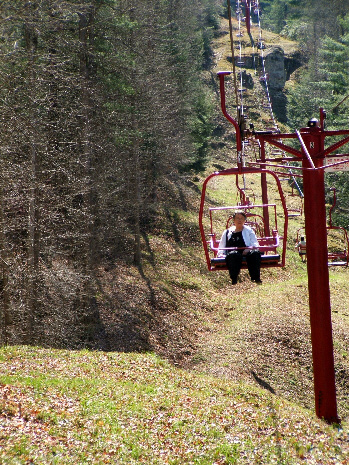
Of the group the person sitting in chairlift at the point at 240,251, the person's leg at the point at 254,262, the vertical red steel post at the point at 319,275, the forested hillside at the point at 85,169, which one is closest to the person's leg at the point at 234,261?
the person sitting in chairlift at the point at 240,251

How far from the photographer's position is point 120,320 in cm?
1812

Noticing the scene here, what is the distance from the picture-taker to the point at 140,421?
27.8 ft

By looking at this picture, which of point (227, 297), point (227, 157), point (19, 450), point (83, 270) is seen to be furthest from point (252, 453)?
point (227, 157)

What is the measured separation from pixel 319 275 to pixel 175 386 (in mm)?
3540

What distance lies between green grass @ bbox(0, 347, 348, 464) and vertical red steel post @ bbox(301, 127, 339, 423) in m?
0.58

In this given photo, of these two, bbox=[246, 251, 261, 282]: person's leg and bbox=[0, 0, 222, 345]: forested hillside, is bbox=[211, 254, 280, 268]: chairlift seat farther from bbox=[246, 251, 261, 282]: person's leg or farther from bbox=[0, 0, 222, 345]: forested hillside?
bbox=[0, 0, 222, 345]: forested hillside

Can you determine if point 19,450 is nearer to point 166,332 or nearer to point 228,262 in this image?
point 228,262

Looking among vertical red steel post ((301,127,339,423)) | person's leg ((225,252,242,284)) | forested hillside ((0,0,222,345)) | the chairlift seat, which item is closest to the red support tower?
vertical red steel post ((301,127,339,423))

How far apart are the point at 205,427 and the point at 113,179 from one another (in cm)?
1394

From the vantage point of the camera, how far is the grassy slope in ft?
25.0

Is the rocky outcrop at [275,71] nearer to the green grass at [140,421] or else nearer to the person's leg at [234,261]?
the person's leg at [234,261]

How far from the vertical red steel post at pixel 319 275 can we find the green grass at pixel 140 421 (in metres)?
0.58

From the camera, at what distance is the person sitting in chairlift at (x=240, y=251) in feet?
35.7

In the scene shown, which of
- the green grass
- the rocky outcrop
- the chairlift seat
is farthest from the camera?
the rocky outcrop
